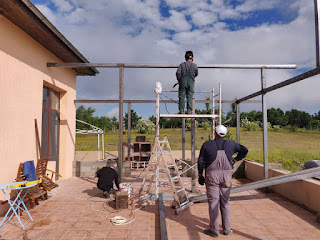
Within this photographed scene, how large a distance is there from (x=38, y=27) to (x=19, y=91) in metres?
1.61

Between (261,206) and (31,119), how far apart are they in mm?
6218

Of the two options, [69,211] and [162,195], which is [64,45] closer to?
[69,211]

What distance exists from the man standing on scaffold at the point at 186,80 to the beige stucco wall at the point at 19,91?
12.9 feet

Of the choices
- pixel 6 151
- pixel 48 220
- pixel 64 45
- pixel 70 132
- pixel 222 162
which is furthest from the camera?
pixel 70 132

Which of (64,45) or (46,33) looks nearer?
(46,33)

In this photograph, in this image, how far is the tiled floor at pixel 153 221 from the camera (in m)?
3.83

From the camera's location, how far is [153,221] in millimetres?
4480

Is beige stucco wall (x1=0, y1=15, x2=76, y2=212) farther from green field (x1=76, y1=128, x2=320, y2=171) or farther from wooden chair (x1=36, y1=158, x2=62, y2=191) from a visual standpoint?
green field (x1=76, y1=128, x2=320, y2=171)

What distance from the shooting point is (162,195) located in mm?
6059

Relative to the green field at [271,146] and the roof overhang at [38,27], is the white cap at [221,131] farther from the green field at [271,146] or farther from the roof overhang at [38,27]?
the green field at [271,146]

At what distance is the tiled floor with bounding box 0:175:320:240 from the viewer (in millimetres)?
3826

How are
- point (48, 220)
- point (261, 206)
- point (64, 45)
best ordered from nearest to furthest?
point (48, 220), point (261, 206), point (64, 45)

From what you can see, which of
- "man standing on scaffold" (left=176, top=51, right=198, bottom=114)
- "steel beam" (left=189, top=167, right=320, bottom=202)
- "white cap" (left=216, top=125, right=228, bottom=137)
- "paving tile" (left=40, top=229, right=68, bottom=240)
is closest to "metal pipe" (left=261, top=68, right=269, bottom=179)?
"steel beam" (left=189, top=167, right=320, bottom=202)

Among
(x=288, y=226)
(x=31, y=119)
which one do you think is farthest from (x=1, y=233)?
(x=288, y=226)
